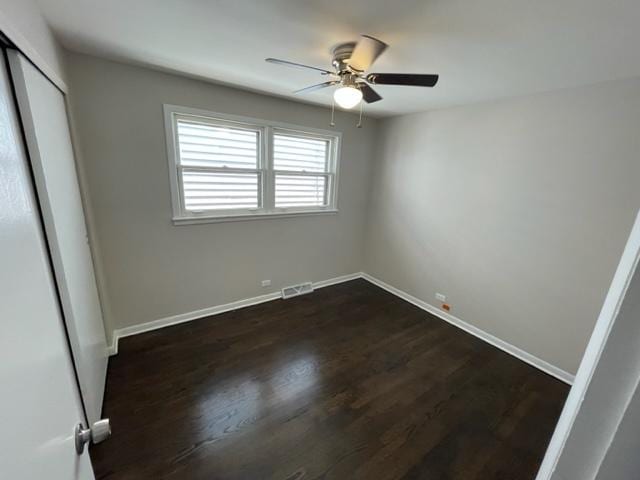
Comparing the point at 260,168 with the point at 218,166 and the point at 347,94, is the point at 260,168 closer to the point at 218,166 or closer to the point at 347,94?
the point at 218,166

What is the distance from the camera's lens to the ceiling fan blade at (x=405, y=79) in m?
1.51

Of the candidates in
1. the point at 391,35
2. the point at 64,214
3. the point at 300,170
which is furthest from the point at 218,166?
the point at 391,35

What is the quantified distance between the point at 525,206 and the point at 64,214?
347 centimetres

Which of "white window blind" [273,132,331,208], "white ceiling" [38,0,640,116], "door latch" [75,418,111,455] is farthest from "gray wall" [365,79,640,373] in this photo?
"door latch" [75,418,111,455]

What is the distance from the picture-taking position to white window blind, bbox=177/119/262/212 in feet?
8.34

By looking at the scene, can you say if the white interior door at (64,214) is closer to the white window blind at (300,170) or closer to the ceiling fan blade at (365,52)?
the ceiling fan blade at (365,52)

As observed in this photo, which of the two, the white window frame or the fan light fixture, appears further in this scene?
the white window frame

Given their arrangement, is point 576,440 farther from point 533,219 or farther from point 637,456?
point 533,219

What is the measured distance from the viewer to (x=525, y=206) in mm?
2400

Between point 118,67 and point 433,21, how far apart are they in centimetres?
234

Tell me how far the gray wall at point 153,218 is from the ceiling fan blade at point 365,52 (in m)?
1.41

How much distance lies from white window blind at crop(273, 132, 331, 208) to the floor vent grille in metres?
1.12

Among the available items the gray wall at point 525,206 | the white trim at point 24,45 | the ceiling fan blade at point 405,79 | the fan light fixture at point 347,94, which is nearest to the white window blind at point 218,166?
the white trim at point 24,45

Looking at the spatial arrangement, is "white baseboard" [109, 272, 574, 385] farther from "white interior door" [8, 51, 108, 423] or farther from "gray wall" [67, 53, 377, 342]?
"white interior door" [8, 51, 108, 423]
